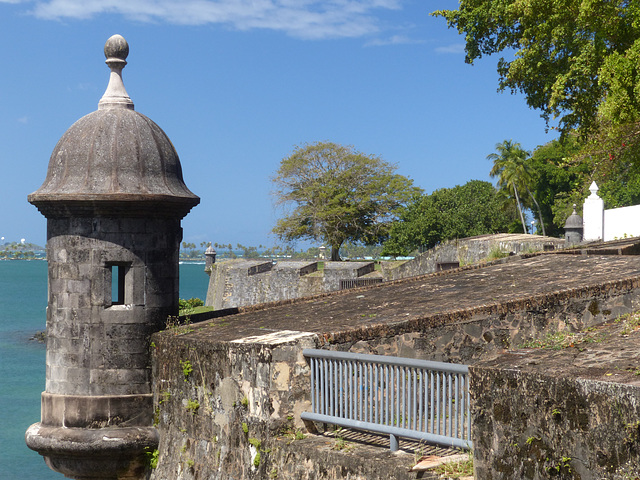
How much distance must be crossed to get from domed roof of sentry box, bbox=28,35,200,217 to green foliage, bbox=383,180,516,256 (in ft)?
152

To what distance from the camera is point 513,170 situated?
69750mm

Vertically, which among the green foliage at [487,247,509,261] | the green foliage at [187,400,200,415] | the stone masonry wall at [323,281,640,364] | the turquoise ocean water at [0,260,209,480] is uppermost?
the green foliage at [487,247,509,261]

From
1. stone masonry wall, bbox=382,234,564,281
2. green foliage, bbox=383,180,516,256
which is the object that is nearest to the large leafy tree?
green foliage, bbox=383,180,516,256

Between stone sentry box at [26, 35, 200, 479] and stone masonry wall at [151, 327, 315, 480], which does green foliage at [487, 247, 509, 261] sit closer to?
stone sentry box at [26, 35, 200, 479]

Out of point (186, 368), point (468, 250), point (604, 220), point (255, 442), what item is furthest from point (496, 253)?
point (255, 442)

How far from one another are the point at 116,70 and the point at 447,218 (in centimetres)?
5036

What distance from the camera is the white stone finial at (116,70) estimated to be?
35.4 ft

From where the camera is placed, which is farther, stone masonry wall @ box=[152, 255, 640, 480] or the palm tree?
the palm tree

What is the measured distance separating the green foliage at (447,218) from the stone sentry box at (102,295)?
153 feet

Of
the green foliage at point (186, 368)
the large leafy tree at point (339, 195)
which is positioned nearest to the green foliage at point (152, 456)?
the green foliage at point (186, 368)

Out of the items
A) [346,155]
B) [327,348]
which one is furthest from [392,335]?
[346,155]

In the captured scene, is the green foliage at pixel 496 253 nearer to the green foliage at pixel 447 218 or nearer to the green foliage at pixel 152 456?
the green foliage at pixel 152 456

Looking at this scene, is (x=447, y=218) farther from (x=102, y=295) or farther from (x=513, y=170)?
(x=102, y=295)

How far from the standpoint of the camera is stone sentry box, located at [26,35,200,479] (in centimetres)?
992
